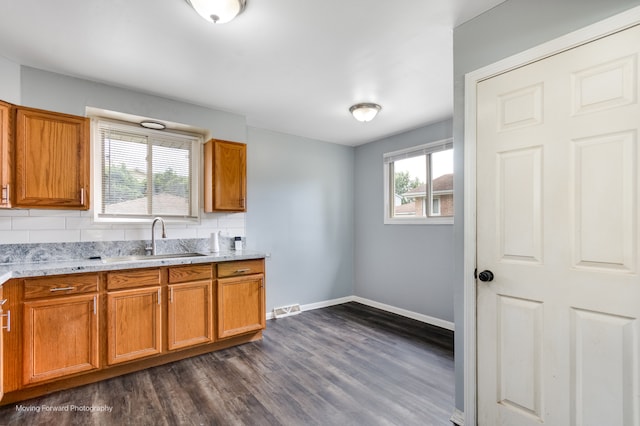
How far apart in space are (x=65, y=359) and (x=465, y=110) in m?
3.32

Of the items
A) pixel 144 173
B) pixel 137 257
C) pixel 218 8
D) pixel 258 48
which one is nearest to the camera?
pixel 218 8

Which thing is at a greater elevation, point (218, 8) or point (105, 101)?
point (218, 8)

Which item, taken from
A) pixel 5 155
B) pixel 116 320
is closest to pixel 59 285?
pixel 116 320

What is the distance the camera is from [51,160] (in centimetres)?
246

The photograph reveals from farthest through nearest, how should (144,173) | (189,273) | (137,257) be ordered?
1. (144,173)
2. (137,257)
3. (189,273)

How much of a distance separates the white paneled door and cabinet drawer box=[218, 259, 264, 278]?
7.15 feet

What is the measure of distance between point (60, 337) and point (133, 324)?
469mm

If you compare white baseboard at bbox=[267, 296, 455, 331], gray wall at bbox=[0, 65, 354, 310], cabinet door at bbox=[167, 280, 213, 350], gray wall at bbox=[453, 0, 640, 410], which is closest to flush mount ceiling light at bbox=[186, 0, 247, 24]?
gray wall at bbox=[453, 0, 640, 410]

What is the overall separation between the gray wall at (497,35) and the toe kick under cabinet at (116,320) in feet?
6.78

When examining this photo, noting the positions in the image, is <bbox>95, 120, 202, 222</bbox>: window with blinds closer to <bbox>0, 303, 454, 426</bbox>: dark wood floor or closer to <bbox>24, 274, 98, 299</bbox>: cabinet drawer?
<bbox>24, 274, 98, 299</bbox>: cabinet drawer

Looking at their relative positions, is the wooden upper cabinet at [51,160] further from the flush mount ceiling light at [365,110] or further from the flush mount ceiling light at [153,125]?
the flush mount ceiling light at [365,110]

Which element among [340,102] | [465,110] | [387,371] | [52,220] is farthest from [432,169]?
[52,220]

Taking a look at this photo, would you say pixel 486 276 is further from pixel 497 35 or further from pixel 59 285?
pixel 59 285

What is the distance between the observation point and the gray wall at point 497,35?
1.47 metres
